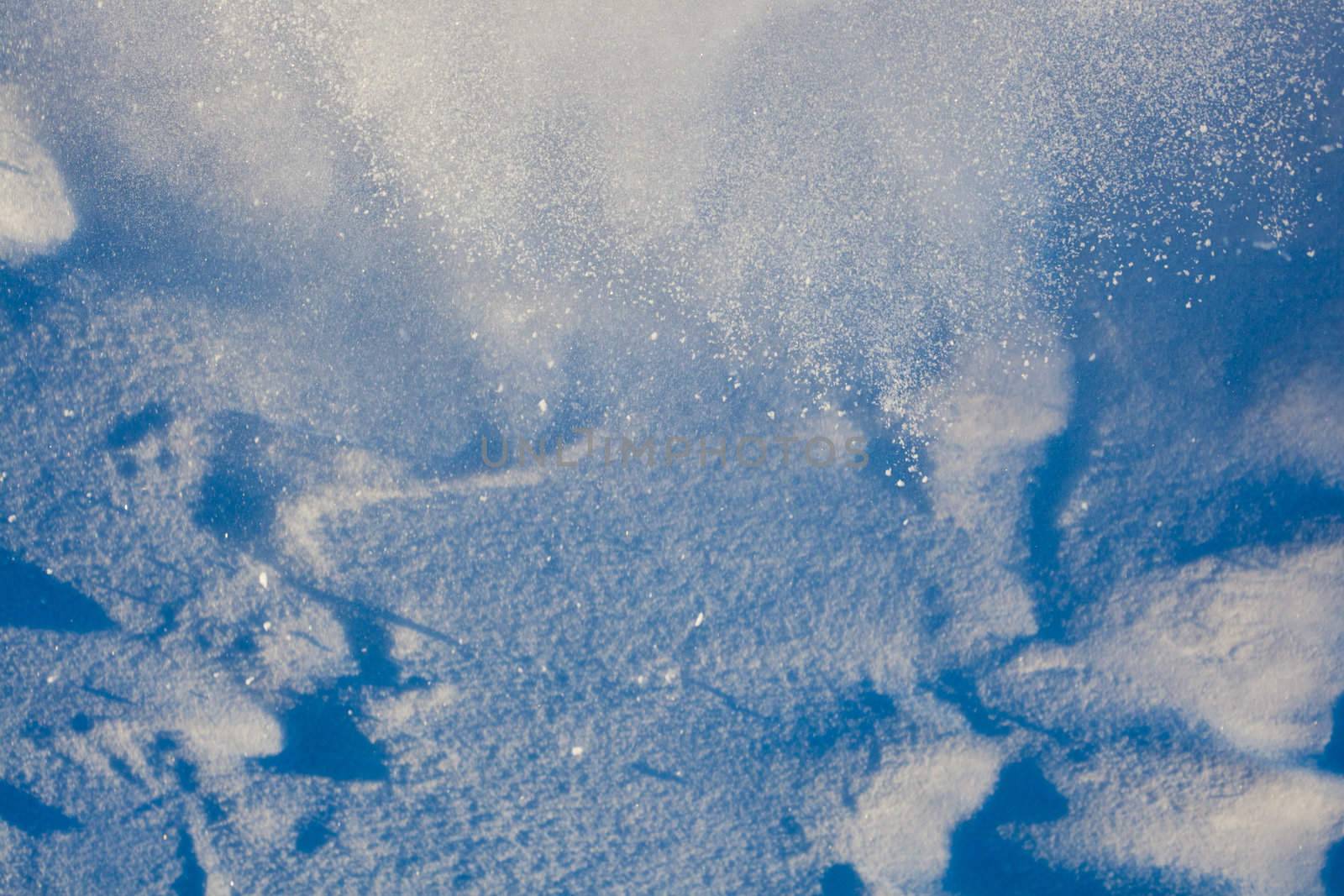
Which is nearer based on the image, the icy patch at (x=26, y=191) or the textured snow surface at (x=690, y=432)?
the textured snow surface at (x=690, y=432)

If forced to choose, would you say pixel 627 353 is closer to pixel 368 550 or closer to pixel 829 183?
pixel 829 183

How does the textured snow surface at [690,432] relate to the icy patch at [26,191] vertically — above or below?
below

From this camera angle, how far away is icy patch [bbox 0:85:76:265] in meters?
2.42

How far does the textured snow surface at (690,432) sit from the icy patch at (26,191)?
0.01m

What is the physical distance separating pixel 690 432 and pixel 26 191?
2292mm

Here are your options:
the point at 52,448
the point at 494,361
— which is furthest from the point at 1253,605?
the point at 52,448

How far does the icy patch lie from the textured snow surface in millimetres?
11

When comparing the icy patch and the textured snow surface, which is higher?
the icy patch

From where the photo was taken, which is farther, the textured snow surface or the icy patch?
the icy patch

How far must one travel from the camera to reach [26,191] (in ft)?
7.95

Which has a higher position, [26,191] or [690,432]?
[26,191]

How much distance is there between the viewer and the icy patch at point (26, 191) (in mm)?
2416

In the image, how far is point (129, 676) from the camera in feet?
7.91

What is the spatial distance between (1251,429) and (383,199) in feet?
9.17
